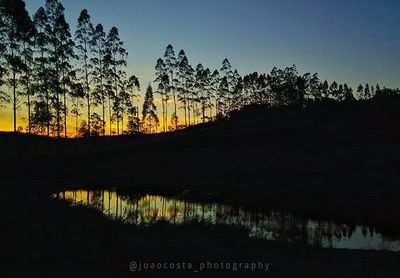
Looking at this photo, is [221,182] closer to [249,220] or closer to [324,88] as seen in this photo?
[249,220]

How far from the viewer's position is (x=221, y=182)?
166 ft

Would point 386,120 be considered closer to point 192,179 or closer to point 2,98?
point 192,179

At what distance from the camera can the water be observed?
2148 cm

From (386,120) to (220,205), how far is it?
58.3 metres

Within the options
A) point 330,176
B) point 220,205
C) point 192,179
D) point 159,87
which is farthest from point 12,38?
point 159,87

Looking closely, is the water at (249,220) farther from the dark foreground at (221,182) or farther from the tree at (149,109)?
the tree at (149,109)

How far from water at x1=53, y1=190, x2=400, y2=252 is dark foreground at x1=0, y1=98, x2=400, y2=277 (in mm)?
2168

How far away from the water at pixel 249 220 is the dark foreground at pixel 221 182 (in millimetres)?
2168

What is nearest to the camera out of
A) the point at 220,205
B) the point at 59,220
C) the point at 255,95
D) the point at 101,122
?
the point at 59,220

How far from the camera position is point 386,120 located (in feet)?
262

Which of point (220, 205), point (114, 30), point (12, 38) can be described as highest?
point (114, 30)

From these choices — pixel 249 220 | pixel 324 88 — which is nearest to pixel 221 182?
pixel 249 220

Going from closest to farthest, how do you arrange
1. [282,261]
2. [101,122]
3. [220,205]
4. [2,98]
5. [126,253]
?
[126,253]
[282,261]
[220,205]
[2,98]
[101,122]

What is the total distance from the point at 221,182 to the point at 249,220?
79.0 ft
